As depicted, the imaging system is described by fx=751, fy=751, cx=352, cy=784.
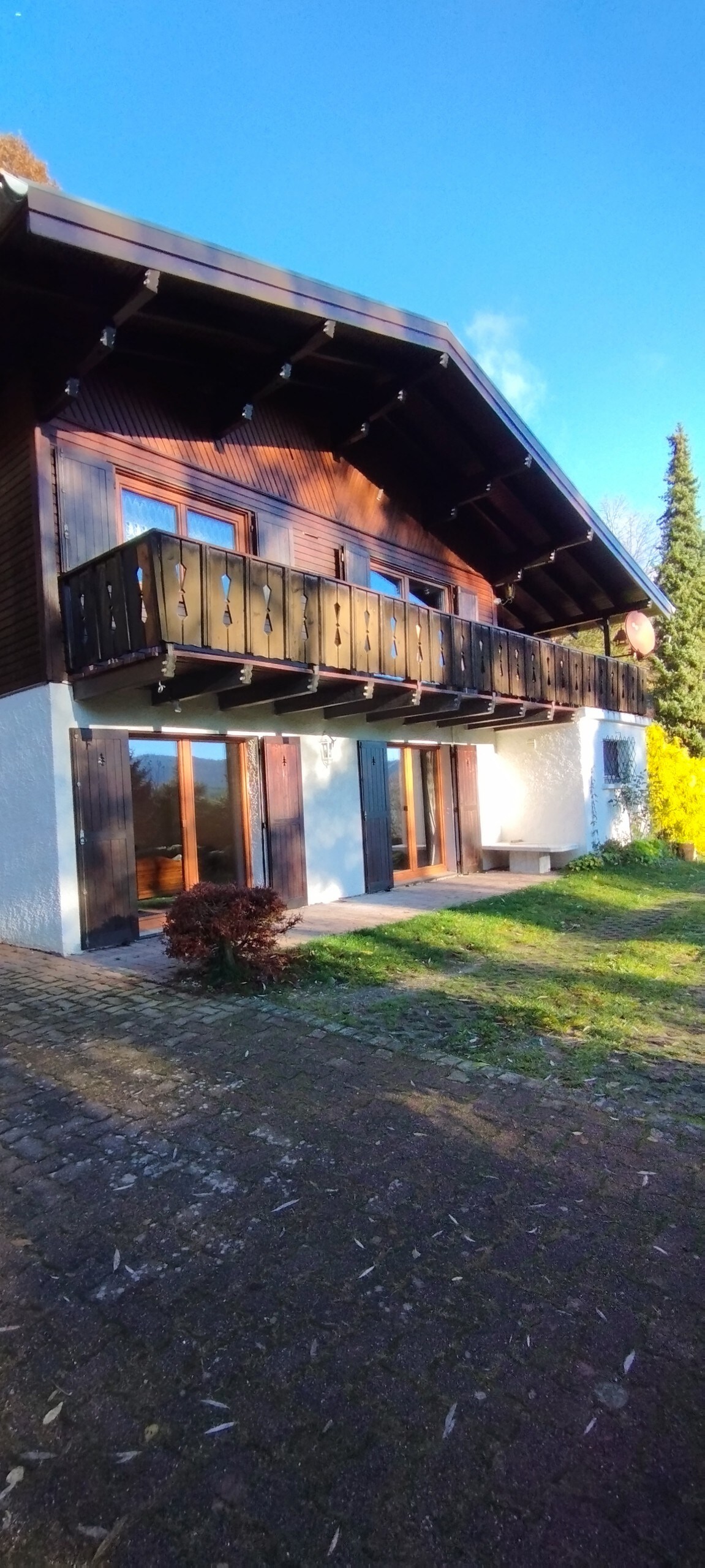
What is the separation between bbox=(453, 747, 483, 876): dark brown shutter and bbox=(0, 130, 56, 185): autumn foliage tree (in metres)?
15.7

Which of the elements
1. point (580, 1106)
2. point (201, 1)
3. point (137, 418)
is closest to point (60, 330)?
point (137, 418)

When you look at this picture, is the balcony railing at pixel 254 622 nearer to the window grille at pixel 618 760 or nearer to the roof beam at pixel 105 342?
the roof beam at pixel 105 342

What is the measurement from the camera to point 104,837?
24.4 ft

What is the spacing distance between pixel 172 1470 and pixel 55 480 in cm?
755

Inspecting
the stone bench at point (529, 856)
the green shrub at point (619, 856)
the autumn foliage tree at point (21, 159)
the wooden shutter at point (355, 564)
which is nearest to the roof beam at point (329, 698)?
the wooden shutter at point (355, 564)

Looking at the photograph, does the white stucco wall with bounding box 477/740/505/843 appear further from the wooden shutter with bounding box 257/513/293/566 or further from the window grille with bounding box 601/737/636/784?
the wooden shutter with bounding box 257/513/293/566

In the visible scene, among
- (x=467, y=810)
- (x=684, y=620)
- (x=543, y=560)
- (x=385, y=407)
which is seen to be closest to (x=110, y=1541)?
(x=385, y=407)

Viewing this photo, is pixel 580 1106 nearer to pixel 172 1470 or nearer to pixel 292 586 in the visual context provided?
pixel 172 1470

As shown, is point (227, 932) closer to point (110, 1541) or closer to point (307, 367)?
point (110, 1541)

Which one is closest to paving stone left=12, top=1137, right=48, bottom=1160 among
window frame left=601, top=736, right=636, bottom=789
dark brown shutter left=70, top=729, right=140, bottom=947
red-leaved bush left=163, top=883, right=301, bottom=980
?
red-leaved bush left=163, top=883, right=301, bottom=980

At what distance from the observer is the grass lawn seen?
438 centimetres

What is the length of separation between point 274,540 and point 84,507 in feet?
8.90

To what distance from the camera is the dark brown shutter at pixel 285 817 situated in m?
9.23

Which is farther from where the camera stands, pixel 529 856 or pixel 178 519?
pixel 529 856
